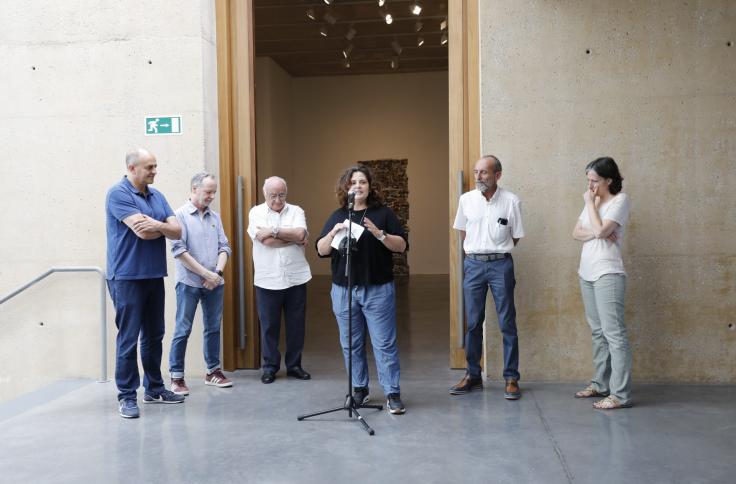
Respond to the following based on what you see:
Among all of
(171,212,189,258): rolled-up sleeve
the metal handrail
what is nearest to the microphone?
(171,212,189,258): rolled-up sleeve

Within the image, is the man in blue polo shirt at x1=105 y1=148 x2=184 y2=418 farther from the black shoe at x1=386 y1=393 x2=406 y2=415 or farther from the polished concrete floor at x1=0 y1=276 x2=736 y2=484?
the black shoe at x1=386 y1=393 x2=406 y2=415

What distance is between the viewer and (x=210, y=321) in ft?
16.7

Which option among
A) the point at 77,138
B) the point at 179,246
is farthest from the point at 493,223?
the point at 77,138

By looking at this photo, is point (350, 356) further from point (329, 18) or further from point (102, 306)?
point (329, 18)

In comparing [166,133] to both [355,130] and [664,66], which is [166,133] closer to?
[664,66]

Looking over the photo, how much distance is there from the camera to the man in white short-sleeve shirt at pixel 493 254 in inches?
183

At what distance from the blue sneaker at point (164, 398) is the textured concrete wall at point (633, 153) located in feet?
7.98

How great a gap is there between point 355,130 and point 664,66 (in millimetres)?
9214

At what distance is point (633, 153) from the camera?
16.3 feet

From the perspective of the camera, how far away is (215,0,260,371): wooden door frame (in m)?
5.57

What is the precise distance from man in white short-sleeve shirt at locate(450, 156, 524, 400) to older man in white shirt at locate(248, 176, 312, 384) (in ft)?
3.96

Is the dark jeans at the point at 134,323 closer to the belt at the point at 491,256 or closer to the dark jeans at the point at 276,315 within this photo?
the dark jeans at the point at 276,315

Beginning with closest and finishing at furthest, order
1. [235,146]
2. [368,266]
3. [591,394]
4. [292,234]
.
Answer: [368,266], [591,394], [292,234], [235,146]

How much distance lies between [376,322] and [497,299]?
92 centimetres
